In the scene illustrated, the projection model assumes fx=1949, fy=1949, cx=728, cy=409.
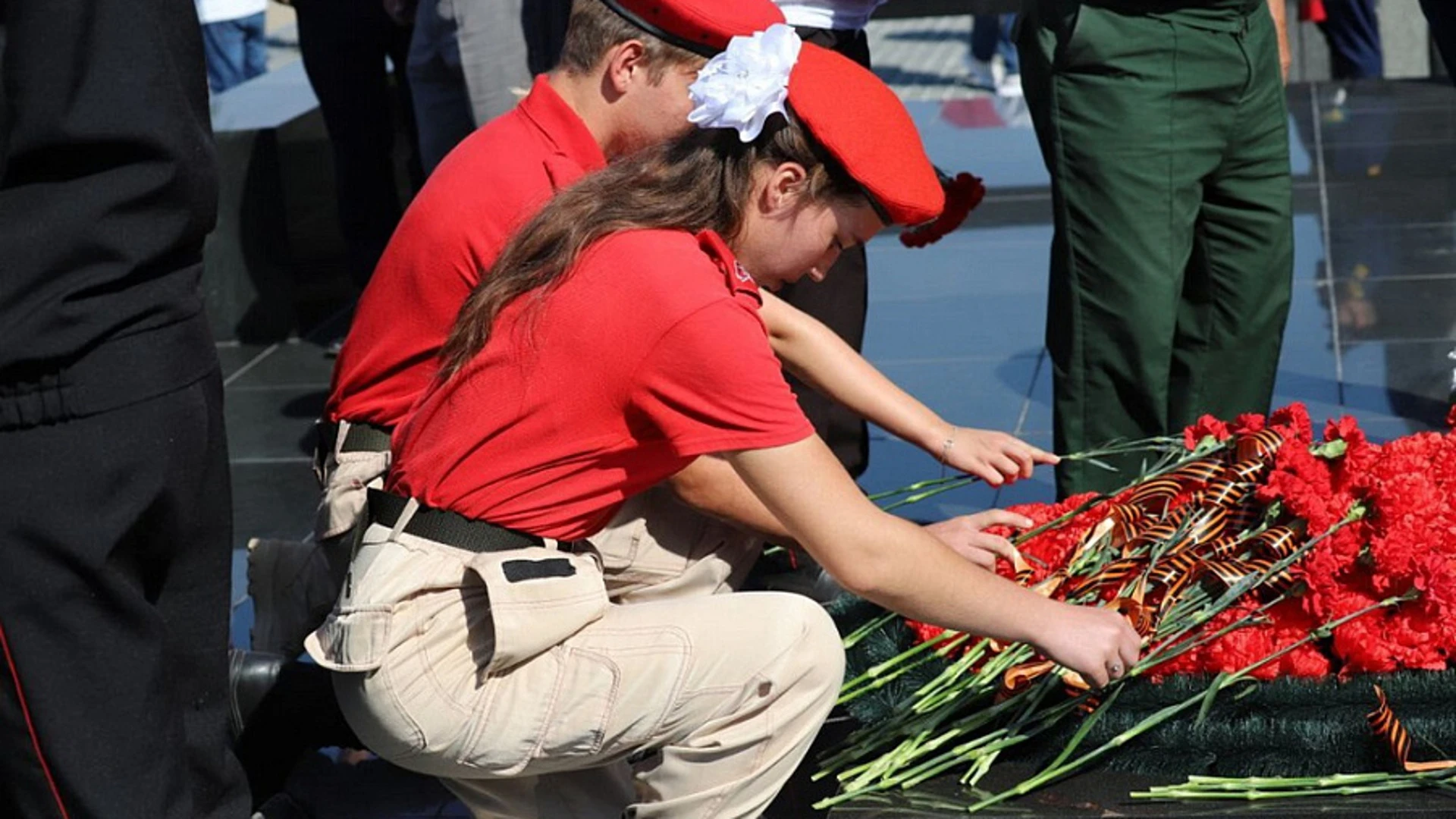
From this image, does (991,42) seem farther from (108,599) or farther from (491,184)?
(108,599)

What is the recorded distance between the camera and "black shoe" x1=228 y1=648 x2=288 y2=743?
10.3 feet

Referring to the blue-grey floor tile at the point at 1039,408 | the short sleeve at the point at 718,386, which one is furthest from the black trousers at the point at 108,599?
the blue-grey floor tile at the point at 1039,408

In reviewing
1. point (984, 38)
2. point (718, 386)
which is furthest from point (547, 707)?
point (984, 38)

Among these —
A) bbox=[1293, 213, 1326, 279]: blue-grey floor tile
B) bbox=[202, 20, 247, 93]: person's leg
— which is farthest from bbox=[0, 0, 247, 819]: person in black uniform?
bbox=[202, 20, 247, 93]: person's leg

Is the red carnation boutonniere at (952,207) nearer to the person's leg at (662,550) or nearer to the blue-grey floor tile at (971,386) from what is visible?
the person's leg at (662,550)

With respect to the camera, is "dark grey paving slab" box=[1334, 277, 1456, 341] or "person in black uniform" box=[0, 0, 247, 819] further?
"dark grey paving slab" box=[1334, 277, 1456, 341]

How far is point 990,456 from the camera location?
287 cm

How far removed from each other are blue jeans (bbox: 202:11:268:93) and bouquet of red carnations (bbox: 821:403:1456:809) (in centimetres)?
634

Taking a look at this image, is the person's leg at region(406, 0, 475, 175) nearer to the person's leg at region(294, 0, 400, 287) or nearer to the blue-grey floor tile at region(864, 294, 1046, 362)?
the person's leg at region(294, 0, 400, 287)

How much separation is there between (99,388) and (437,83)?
2.80 m

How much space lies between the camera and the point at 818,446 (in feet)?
7.80

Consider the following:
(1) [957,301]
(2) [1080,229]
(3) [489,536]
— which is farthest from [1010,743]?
(1) [957,301]

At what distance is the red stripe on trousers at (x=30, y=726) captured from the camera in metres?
2.15

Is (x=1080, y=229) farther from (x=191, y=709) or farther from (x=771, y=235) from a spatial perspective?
(x=191, y=709)
